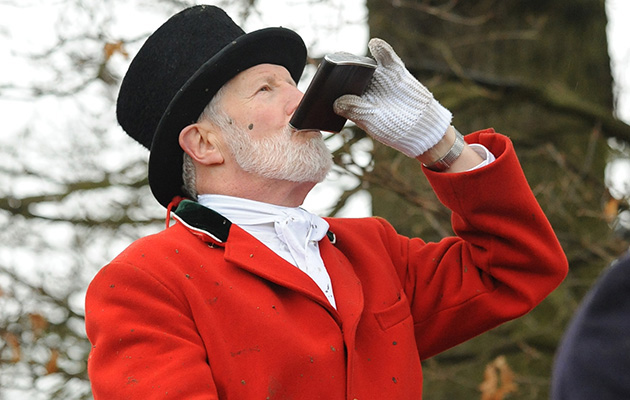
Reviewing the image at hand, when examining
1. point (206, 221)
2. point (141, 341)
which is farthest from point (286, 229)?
point (141, 341)

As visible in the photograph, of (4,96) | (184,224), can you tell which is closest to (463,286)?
(184,224)

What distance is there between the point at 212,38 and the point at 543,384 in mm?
3035

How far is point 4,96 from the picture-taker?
496cm

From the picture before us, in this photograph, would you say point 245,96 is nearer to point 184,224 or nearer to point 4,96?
point 184,224

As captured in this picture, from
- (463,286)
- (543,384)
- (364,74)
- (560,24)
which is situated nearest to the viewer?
(364,74)

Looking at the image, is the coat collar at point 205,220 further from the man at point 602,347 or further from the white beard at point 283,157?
the man at point 602,347

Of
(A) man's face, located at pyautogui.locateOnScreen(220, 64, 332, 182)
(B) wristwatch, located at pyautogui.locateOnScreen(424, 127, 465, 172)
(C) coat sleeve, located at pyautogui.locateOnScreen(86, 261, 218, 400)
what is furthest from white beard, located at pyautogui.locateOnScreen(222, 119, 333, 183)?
(C) coat sleeve, located at pyautogui.locateOnScreen(86, 261, 218, 400)

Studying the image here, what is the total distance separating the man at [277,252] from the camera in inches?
84.6

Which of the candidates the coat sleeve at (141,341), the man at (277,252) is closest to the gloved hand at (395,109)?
the man at (277,252)

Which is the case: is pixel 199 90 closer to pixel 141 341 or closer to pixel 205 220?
pixel 205 220

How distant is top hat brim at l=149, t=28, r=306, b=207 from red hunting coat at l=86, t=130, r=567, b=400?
0.83 ft

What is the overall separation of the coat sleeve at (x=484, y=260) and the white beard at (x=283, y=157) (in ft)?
1.11

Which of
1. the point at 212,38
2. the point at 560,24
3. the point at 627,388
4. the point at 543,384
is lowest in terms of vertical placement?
the point at 543,384

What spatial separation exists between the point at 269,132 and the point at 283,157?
0.35 feet
